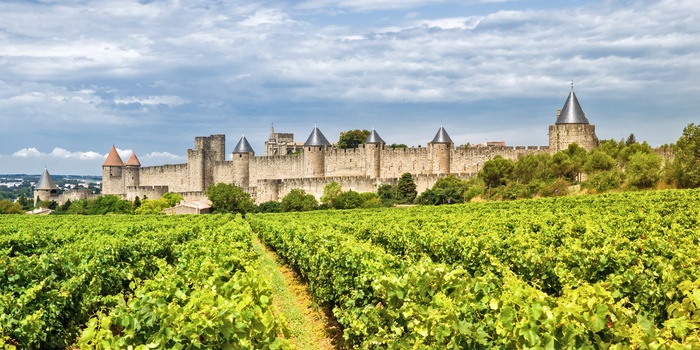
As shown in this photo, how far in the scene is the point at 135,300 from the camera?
5578 mm

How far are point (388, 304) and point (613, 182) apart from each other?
3161 cm

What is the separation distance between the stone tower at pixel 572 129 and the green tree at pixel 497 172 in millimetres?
3966

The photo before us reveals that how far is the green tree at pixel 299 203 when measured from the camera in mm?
45219

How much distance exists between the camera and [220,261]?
28.6ft

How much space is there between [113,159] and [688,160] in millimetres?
53141

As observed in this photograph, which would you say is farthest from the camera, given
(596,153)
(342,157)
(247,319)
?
(342,157)

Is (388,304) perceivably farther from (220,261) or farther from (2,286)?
(2,286)

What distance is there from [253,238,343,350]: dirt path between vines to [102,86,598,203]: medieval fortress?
33.4m

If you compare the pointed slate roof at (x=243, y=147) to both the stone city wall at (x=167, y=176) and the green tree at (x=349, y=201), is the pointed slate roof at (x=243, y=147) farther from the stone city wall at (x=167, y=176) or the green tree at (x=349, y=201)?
the green tree at (x=349, y=201)

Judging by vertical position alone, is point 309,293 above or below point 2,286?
below

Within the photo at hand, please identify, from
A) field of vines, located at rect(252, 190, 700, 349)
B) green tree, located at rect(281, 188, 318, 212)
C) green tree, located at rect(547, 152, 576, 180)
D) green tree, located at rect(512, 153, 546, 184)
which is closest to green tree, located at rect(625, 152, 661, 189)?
green tree, located at rect(547, 152, 576, 180)

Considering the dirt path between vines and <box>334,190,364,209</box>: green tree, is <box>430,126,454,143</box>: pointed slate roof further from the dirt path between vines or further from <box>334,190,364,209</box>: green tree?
the dirt path between vines

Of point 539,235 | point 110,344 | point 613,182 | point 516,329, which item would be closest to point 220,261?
point 110,344

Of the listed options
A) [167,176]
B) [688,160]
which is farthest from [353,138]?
[688,160]
